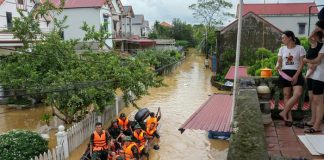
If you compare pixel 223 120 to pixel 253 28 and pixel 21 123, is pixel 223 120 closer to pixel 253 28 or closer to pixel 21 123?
pixel 21 123

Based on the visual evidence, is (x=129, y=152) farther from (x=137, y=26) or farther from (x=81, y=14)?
(x=137, y=26)

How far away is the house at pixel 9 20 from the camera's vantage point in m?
17.9

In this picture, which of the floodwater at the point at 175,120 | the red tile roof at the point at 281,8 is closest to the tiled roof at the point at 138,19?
the red tile roof at the point at 281,8

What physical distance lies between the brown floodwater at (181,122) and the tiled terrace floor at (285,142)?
6.16 m

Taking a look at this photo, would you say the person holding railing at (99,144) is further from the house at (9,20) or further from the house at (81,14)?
the house at (81,14)

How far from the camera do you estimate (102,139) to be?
9.71m

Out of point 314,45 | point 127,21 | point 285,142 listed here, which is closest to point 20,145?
point 285,142

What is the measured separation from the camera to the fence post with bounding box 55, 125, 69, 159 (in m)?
10.3

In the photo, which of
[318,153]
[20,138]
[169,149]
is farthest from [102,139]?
[318,153]

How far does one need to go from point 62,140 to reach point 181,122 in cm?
704

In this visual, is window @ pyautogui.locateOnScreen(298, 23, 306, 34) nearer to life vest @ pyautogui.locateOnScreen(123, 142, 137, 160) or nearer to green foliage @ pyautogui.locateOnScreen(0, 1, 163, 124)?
green foliage @ pyautogui.locateOnScreen(0, 1, 163, 124)

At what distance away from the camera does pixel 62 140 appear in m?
10.4

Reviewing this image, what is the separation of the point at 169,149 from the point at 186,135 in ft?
5.58

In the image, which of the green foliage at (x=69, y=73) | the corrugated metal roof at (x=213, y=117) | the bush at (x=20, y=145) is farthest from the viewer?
the green foliage at (x=69, y=73)
